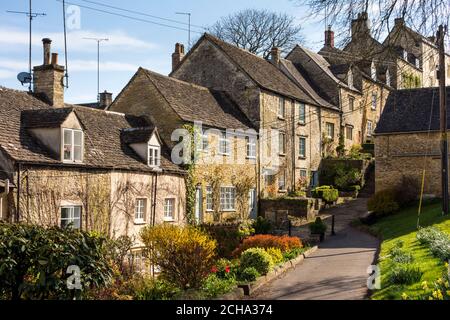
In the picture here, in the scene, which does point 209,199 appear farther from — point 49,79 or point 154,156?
point 49,79

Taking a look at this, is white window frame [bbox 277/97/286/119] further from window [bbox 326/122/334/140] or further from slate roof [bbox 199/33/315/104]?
window [bbox 326/122/334/140]

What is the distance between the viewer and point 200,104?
3384 cm

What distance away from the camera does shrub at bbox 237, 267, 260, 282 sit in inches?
635

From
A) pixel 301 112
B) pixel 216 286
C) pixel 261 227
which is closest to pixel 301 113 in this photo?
pixel 301 112

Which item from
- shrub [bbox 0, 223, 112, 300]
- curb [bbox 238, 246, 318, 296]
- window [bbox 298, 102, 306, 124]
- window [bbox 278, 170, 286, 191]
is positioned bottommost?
curb [bbox 238, 246, 318, 296]

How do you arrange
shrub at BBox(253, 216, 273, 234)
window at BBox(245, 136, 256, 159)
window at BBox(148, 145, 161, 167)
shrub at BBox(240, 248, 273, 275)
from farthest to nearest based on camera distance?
window at BBox(245, 136, 256, 159) → shrub at BBox(253, 216, 273, 234) → window at BBox(148, 145, 161, 167) → shrub at BBox(240, 248, 273, 275)

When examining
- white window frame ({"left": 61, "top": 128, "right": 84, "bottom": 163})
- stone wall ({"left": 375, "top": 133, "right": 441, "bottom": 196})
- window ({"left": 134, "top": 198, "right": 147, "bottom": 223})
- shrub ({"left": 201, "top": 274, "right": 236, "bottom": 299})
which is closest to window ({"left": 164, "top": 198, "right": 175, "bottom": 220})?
window ({"left": 134, "top": 198, "right": 147, "bottom": 223})

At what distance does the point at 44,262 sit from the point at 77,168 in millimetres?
11948

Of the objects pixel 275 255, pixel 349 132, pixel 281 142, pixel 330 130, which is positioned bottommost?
pixel 275 255

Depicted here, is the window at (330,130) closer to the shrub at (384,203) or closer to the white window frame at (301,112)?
the white window frame at (301,112)

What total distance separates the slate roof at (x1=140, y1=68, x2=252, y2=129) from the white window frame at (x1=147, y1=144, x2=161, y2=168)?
10.6 feet

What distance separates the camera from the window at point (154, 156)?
27.1m

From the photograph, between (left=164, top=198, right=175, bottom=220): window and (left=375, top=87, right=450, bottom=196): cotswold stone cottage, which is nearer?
(left=164, top=198, right=175, bottom=220): window
